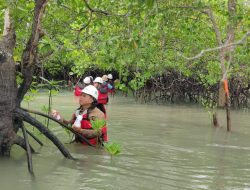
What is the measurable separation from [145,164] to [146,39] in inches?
92.0

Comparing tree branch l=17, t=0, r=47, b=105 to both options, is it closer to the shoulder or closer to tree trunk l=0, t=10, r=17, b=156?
tree trunk l=0, t=10, r=17, b=156

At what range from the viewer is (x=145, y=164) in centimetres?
525

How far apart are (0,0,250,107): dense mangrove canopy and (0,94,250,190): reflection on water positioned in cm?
89

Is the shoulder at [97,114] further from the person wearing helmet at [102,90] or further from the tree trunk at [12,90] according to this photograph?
the person wearing helmet at [102,90]

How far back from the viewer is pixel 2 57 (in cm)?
471

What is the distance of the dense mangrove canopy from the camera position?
472cm

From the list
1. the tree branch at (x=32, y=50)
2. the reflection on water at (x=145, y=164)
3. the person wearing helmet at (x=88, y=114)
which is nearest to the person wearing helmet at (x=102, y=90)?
the reflection on water at (x=145, y=164)

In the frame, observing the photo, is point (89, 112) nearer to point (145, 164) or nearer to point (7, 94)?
point (145, 164)

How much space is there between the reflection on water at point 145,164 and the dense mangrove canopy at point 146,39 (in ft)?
2.93

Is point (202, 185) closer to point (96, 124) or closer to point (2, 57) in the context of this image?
point (96, 124)

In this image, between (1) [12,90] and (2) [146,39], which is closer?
(1) [12,90]

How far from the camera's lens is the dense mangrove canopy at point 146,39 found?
15.5 ft

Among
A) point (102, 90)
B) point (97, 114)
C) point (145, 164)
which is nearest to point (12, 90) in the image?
point (97, 114)

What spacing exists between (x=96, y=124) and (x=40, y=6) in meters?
1.36
